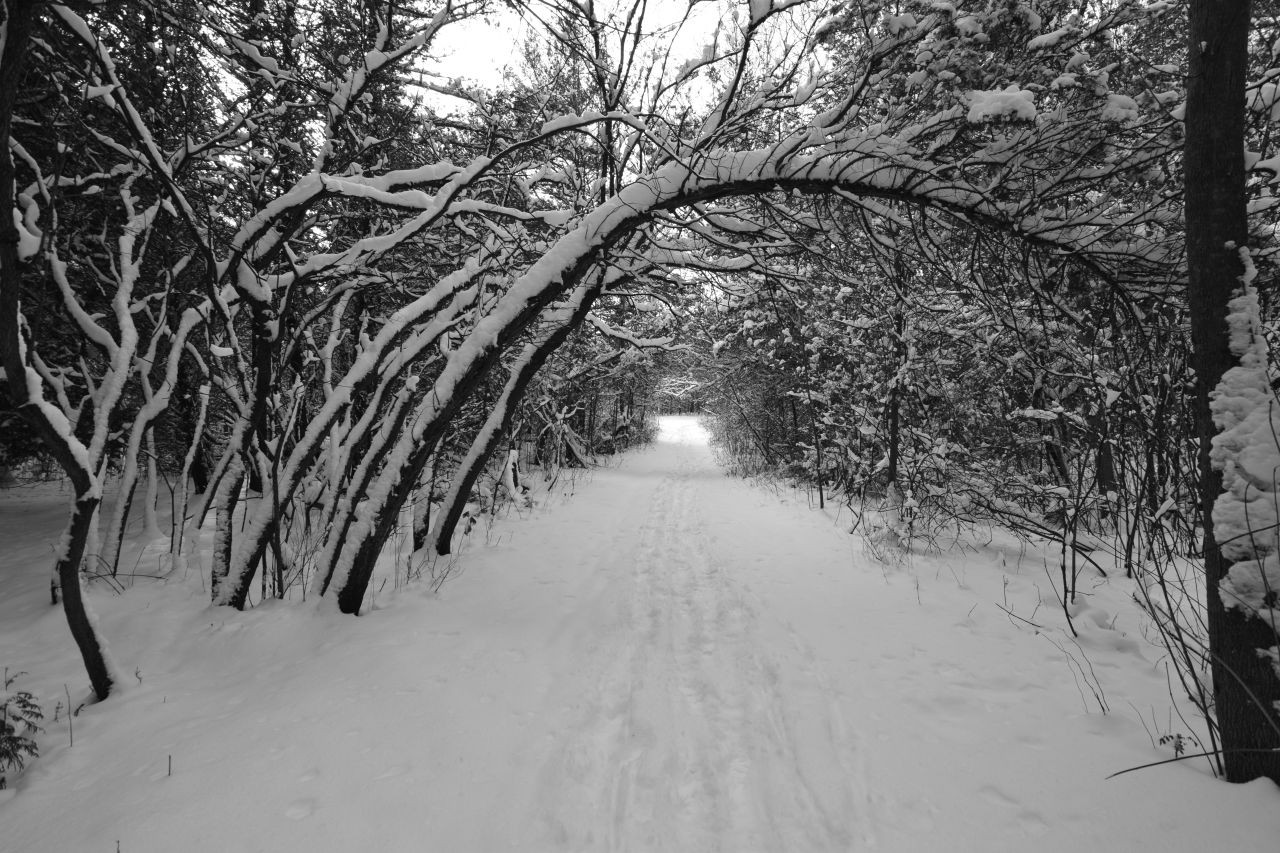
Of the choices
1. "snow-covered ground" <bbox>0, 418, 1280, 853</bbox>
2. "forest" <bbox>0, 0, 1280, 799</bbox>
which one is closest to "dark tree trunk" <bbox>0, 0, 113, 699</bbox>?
"forest" <bbox>0, 0, 1280, 799</bbox>

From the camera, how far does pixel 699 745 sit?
8.80 ft

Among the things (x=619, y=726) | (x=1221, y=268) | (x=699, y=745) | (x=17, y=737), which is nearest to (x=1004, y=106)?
(x=1221, y=268)

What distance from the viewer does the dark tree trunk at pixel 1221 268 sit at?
6.13ft

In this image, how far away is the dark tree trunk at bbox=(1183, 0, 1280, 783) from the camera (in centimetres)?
187

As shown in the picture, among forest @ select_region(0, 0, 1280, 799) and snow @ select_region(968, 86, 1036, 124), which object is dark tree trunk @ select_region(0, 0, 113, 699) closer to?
forest @ select_region(0, 0, 1280, 799)

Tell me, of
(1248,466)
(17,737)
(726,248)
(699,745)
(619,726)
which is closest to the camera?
(1248,466)

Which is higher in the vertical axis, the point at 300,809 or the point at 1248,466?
the point at 1248,466

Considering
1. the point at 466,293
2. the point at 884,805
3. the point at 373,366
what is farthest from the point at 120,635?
the point at 884,805

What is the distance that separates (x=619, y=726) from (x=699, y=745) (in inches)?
19.1

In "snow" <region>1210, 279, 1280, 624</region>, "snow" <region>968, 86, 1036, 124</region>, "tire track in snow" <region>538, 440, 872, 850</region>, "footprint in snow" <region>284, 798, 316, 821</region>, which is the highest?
"snow" <region>968, 86, 1036, 124</region>

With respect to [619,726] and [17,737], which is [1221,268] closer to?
[619,726]

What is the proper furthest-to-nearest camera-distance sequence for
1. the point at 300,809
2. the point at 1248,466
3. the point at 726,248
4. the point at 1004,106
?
1. the point at 726,248
2. the point at 1004,106
3. the point at 300,809
4. the point at 1248,466

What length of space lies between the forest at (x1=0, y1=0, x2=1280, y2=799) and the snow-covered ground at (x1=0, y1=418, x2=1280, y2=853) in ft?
1.31

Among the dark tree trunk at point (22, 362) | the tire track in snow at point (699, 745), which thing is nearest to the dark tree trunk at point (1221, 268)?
the tire track in snow at point (699, 745)
